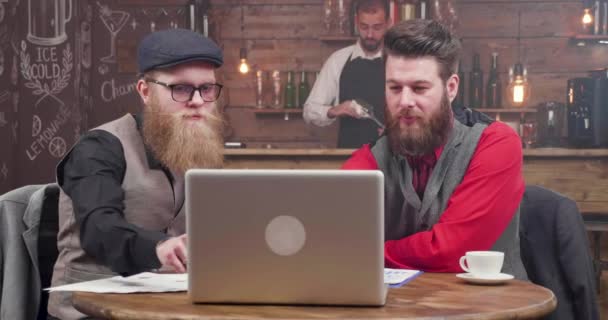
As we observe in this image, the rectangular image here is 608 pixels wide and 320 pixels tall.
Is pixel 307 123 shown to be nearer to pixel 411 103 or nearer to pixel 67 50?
pixel 67 50

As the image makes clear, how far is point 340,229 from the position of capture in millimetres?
1639

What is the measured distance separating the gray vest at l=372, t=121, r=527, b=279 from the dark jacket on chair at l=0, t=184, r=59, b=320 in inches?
36.7

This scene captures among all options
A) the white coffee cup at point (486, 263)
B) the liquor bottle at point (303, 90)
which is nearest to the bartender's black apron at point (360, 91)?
the liquor bottle at point (303, 90)

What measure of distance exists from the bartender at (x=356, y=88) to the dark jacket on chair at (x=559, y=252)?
4.22 meters

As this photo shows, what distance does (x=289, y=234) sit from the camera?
5.37ft

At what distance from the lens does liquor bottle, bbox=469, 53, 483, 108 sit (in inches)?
265

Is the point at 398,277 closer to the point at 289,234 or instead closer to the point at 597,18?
the point at 289,234

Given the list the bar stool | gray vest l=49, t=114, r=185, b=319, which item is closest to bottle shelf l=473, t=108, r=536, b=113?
the bar stool

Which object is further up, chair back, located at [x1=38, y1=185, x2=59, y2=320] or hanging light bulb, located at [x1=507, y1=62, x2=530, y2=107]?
hanging light bulb, located at [x1=507, y1=62, x2=530, y2=107]

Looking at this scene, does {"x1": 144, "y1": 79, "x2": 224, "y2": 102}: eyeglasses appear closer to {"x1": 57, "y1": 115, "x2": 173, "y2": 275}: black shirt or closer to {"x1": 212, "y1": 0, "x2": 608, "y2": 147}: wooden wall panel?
{"x1": 57, "y1": 115, "x2": 173, "y2": 275}: black shirt

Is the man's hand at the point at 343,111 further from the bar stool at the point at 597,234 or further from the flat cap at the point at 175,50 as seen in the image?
the flat cap at the point at 175,50

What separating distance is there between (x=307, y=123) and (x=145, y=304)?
5.46 metres

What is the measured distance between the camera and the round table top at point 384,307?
161cm

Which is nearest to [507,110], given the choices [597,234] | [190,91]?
[597,234]
